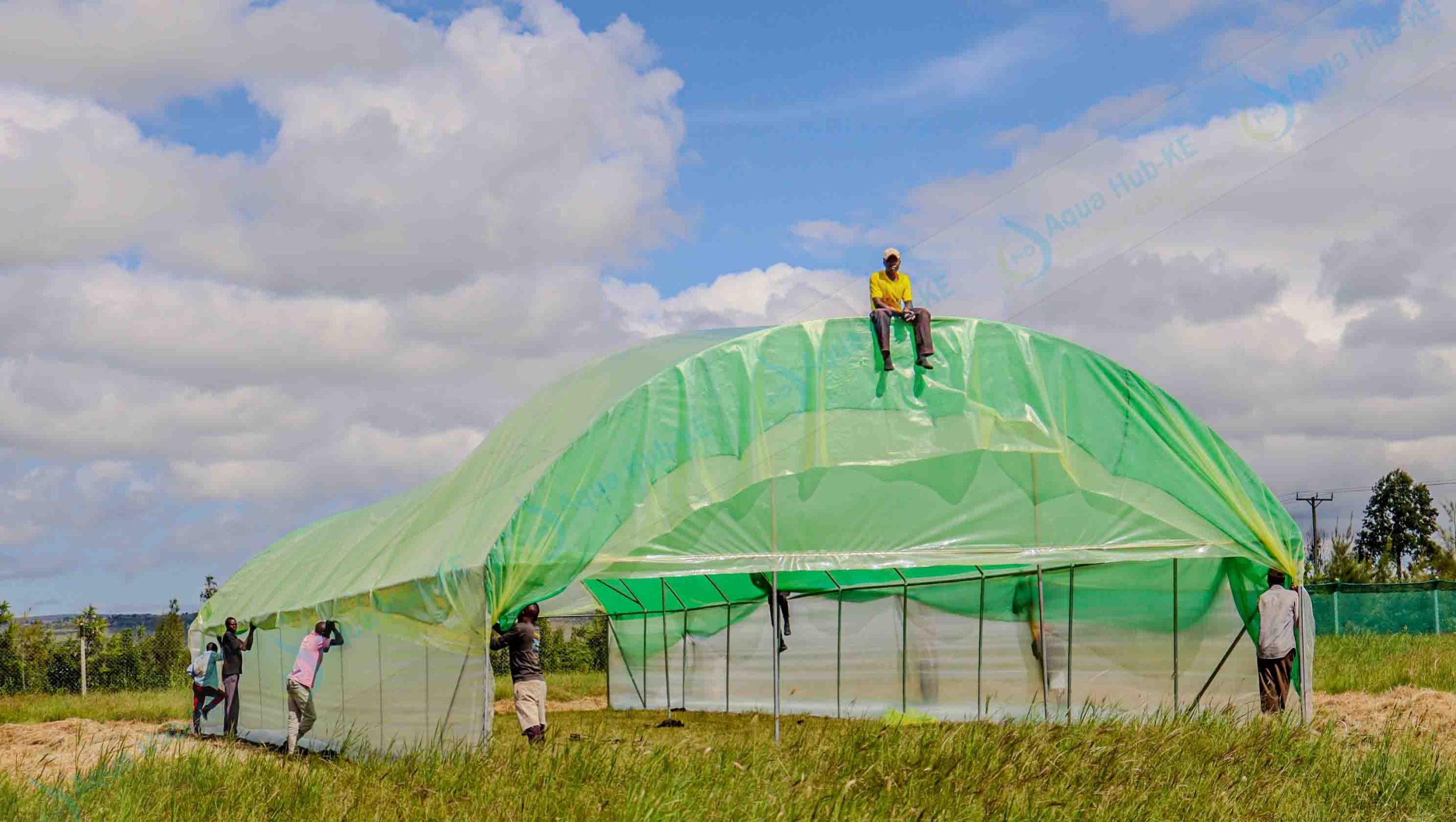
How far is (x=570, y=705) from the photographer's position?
1021 inches

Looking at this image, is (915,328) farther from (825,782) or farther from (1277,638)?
(825,782)

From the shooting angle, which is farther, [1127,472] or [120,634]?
[120,634]

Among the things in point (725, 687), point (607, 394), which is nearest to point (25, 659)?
point (725, 687)

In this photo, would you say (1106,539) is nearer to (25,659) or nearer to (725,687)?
(725,687)

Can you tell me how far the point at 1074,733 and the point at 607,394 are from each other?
6.19 metres

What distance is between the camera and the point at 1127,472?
1534cm

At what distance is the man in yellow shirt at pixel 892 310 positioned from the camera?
14719mm

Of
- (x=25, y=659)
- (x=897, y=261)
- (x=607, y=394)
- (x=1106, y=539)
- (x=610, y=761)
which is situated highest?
(x=897, y=261)

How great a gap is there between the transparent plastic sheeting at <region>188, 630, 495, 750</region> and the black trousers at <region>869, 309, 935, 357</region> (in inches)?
207

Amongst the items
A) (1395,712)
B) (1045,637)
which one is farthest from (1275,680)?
(1045,637)

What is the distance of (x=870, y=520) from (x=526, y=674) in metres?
4.37

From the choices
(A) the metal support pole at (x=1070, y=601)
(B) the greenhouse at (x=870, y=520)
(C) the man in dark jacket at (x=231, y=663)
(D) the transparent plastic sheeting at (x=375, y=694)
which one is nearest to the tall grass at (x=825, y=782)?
(D) the transparent plastic sheeting at (x=375, y=694)

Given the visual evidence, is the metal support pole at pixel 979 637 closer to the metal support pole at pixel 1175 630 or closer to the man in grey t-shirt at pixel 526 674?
the metal support pole at pixel 1175 630

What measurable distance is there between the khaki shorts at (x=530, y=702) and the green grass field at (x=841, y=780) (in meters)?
2.86
